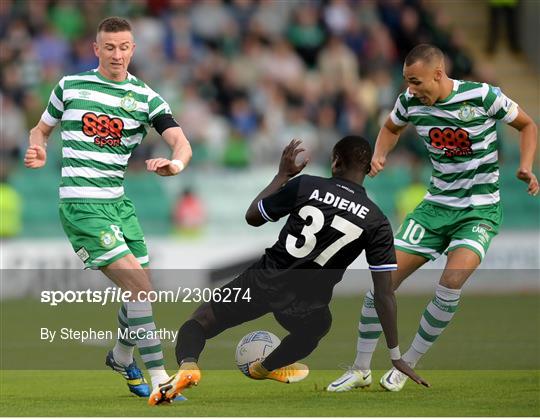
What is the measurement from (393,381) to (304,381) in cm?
91

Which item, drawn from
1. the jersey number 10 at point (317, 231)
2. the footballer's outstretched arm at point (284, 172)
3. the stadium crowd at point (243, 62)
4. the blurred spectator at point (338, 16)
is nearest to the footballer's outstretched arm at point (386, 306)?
the jersey number 10 at point (317, 231)

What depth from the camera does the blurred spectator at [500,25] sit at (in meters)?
25.3

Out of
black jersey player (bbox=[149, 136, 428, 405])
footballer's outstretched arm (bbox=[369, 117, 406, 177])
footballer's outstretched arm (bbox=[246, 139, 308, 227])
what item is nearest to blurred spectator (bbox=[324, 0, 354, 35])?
footballer's outstretched arm (bbox=[369, 117, 406, 177])

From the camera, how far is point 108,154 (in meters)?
9.48

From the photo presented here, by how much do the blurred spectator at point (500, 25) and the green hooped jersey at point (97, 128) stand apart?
16835 mm

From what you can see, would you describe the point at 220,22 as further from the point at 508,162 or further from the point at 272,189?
the point at 272,189

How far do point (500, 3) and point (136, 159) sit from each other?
29.0 ft

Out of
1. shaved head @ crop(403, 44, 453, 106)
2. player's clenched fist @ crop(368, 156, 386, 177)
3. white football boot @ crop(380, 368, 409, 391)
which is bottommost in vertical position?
white football boot @ crop(380, 368, 409, 391)

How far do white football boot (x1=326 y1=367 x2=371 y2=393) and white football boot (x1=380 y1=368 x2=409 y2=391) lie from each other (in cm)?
15

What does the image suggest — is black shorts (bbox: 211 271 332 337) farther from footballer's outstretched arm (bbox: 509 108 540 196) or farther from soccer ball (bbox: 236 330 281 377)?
footballer's outstretched arm (bbox: 509 108 540 196)

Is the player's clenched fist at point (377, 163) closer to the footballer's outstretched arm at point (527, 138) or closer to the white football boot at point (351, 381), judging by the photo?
the footballer's outstretched arm at point (527, 138)

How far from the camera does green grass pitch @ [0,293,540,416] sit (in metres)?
8.91

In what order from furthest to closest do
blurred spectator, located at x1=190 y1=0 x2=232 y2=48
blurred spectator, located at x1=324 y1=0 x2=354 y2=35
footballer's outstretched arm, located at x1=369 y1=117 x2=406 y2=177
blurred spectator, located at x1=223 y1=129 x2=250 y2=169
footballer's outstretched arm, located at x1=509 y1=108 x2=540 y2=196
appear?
blurred spectator, located at x1=324 y1=0 x2=354 y2=35
blurred spectator, located at x1=190 y1=0 x2=232 y2=48
blurred spectator, located at x1=223 y1=129 x2=250 y2=169
footballer's outstretched arm, located at x1=369 y1=117 x2=406 y2=177
footballer's outstretched arm, located at x1=509 y1=108 x2=540 y2=196

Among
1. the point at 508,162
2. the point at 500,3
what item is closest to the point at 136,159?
the point at 508,162
